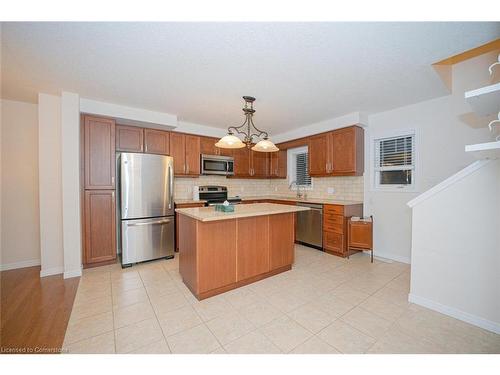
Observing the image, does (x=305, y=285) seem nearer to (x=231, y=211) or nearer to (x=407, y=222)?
(x=231, y=211)

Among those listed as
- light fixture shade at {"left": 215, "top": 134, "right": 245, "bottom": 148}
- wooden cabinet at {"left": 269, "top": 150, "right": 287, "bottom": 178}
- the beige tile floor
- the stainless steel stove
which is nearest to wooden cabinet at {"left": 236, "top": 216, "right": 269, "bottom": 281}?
the beige tile floor

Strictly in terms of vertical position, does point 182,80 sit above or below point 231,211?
above

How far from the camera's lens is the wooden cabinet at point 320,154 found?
4.10 meters

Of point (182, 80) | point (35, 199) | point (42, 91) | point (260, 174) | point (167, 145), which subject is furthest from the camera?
point (260, 174)

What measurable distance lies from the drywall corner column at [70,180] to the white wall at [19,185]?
981mm

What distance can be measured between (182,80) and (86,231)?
265cm

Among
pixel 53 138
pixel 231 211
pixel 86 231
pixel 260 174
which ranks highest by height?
pixel 53 138

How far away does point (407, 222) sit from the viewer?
133 inches

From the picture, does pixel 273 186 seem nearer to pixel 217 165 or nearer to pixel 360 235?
pixel 217 165

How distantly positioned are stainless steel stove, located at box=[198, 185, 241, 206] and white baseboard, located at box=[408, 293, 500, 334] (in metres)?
3.35

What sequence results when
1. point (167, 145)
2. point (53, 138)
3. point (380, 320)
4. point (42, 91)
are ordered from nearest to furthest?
point (380, 320) < point (42, 91) < point (53, 138) < point (167, 145)

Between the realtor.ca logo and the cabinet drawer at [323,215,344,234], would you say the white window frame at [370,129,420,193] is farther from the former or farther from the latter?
the realtor.ca logo

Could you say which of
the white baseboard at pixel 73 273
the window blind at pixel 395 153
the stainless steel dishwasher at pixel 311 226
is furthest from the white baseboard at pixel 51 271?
the window blind at pixel 395 153

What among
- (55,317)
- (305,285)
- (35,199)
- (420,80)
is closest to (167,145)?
(35,199)
